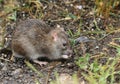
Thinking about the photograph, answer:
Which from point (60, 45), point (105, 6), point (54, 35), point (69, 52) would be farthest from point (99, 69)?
point (105, 6)

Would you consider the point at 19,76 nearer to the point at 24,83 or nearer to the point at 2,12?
the point at 24,83

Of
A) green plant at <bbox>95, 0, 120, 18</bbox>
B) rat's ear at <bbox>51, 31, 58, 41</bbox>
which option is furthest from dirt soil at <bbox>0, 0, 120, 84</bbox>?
rat's ear at <bbox>51, 31, 58, 41</bbox>

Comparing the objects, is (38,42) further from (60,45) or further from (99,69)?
(99,69)

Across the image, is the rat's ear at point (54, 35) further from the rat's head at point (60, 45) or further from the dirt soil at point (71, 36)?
the dirt soil at point (71, 36)

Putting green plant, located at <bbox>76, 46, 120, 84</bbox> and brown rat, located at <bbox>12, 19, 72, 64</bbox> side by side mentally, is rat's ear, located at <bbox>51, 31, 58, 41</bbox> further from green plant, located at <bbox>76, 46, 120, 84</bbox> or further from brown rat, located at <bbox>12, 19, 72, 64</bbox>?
green plant, located at <bbox>76, 46, 120, 84</bbox>

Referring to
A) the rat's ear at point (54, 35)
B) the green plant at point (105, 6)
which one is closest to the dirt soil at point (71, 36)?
the green plant at point (105, 6)

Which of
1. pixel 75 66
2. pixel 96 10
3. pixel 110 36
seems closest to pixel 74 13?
pixel 96 10

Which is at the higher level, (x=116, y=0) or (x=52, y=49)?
(x=116, y=0)

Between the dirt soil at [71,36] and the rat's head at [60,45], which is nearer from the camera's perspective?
the dirt soil at [71,36]
